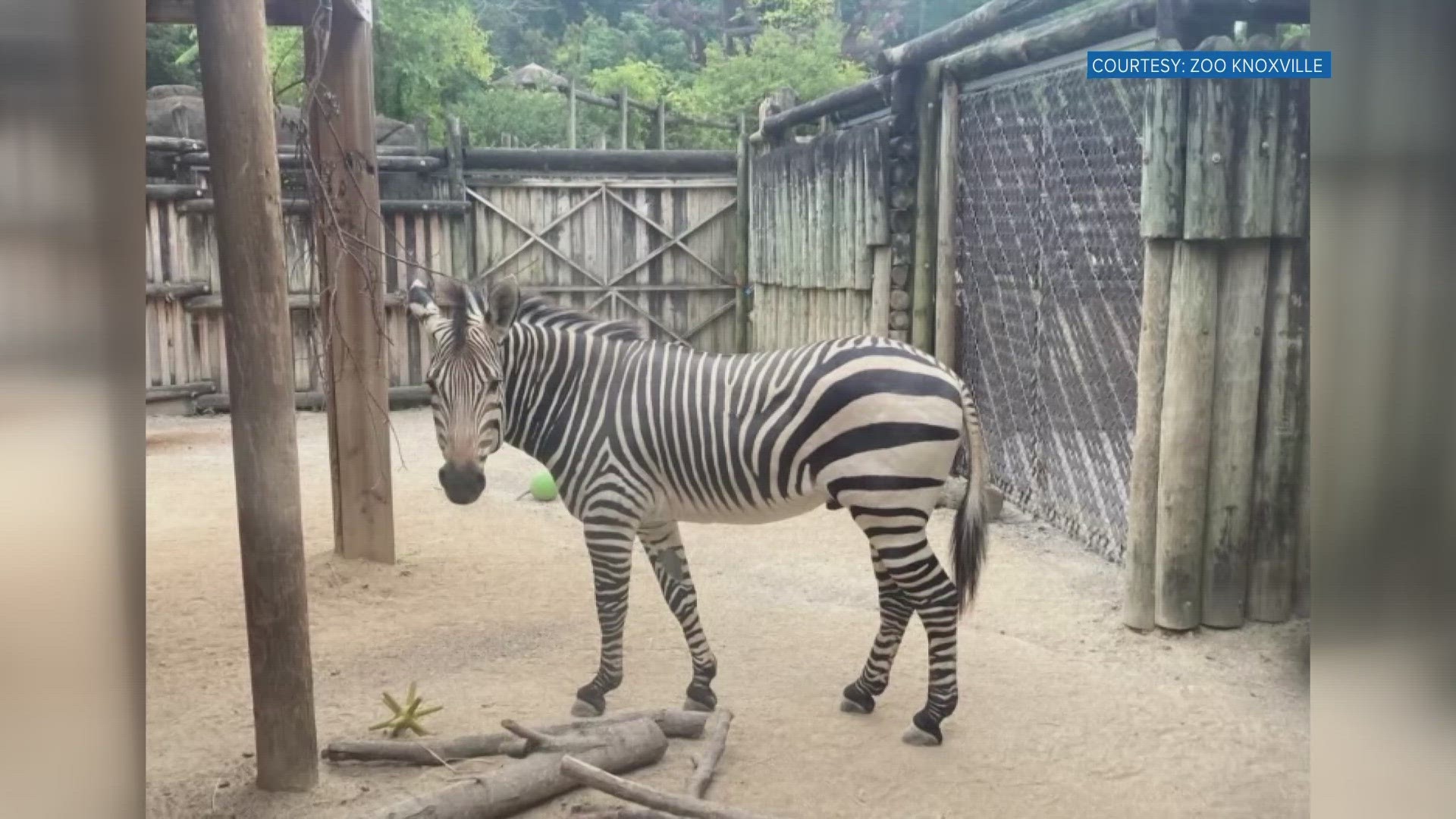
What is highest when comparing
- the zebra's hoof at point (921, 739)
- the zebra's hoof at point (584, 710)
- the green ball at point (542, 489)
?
the green ball at point (542, 489)

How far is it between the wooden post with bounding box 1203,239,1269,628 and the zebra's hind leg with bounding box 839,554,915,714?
53.6 inches

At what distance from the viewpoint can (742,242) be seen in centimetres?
413

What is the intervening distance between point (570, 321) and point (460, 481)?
61cm

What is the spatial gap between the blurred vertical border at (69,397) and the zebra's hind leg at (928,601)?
2019 millimetres

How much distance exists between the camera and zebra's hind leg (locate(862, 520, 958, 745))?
3232mm

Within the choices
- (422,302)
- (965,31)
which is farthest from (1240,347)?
(422,302)

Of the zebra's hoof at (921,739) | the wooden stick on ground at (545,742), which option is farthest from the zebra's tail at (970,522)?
the wooden stick on ground at (545,742)

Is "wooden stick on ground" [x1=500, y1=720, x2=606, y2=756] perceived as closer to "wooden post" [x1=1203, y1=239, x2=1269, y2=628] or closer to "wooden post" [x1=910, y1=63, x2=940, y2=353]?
"wooden post" [x1=910, y1=63, x2=940, y2=353]

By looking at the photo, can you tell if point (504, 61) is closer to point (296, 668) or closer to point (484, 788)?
point (296, 668)

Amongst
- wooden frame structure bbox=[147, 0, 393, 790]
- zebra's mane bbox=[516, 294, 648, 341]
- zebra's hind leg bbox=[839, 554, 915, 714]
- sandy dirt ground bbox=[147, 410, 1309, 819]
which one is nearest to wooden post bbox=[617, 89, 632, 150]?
zebra's mane bbox=[516, 294, 648, 341]

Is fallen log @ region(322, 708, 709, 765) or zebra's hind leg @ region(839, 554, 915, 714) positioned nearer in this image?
fallen log @ region(322, 708, 709, 765)

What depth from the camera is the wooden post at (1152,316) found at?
12.7ft

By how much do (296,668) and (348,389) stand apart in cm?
224

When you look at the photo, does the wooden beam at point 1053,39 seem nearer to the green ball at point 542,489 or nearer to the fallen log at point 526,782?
the green ball at point 542,489
